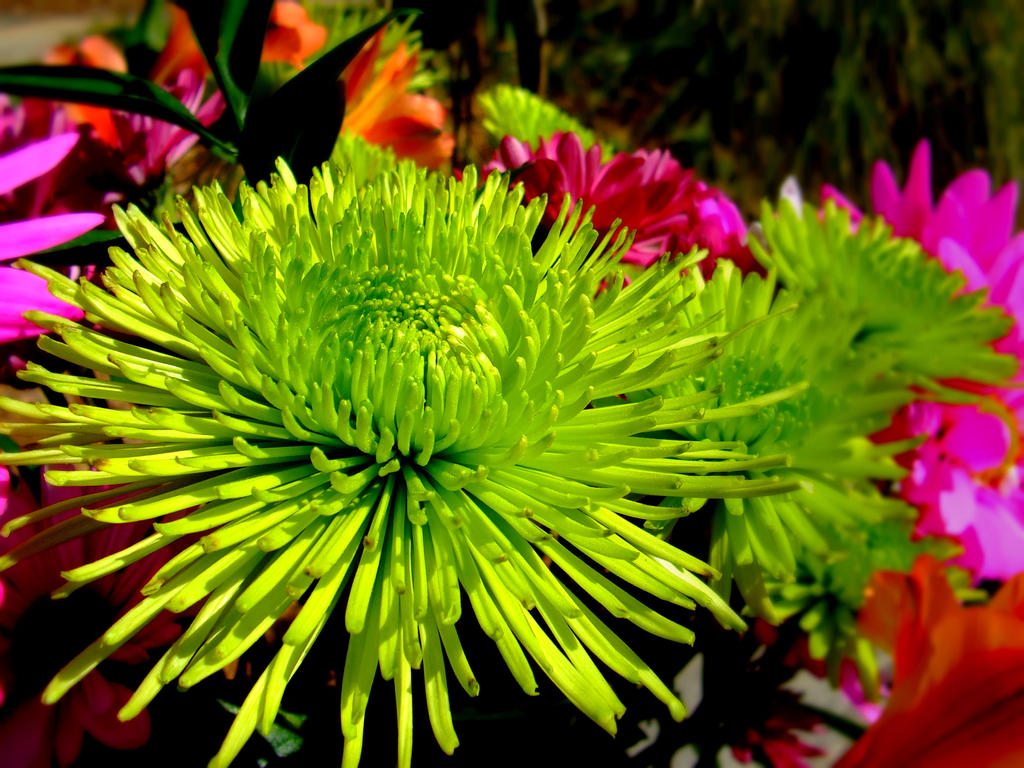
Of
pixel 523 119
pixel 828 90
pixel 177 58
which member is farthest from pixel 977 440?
pixel 828 90

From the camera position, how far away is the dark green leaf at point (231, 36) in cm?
33

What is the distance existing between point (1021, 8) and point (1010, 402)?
6.61 feet

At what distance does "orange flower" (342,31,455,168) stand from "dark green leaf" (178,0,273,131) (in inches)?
4.7

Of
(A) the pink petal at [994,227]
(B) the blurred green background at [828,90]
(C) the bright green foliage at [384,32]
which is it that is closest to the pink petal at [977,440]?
(A) the pink petal at [994,227]

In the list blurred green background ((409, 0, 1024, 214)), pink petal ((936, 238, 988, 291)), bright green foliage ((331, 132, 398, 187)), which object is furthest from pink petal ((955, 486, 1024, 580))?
blurred green background ((409, 0, 1024, 214))

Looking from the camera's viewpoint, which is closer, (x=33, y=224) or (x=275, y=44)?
(x=33, y=224)

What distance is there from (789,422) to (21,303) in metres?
0.27

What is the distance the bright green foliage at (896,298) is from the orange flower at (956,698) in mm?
141

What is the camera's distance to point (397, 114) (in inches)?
18.6

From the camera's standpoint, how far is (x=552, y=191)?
35cm

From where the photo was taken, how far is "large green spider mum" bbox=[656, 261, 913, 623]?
0.28 metres

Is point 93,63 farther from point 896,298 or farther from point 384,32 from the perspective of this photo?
point 896,298

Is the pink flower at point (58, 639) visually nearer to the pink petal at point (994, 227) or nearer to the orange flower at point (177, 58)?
the orange flower at point (177, 58)

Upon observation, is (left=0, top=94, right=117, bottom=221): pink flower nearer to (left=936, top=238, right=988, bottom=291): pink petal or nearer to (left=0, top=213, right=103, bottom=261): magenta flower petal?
(left=0, top=213, right=103, bottom=261): magenta flower petal
